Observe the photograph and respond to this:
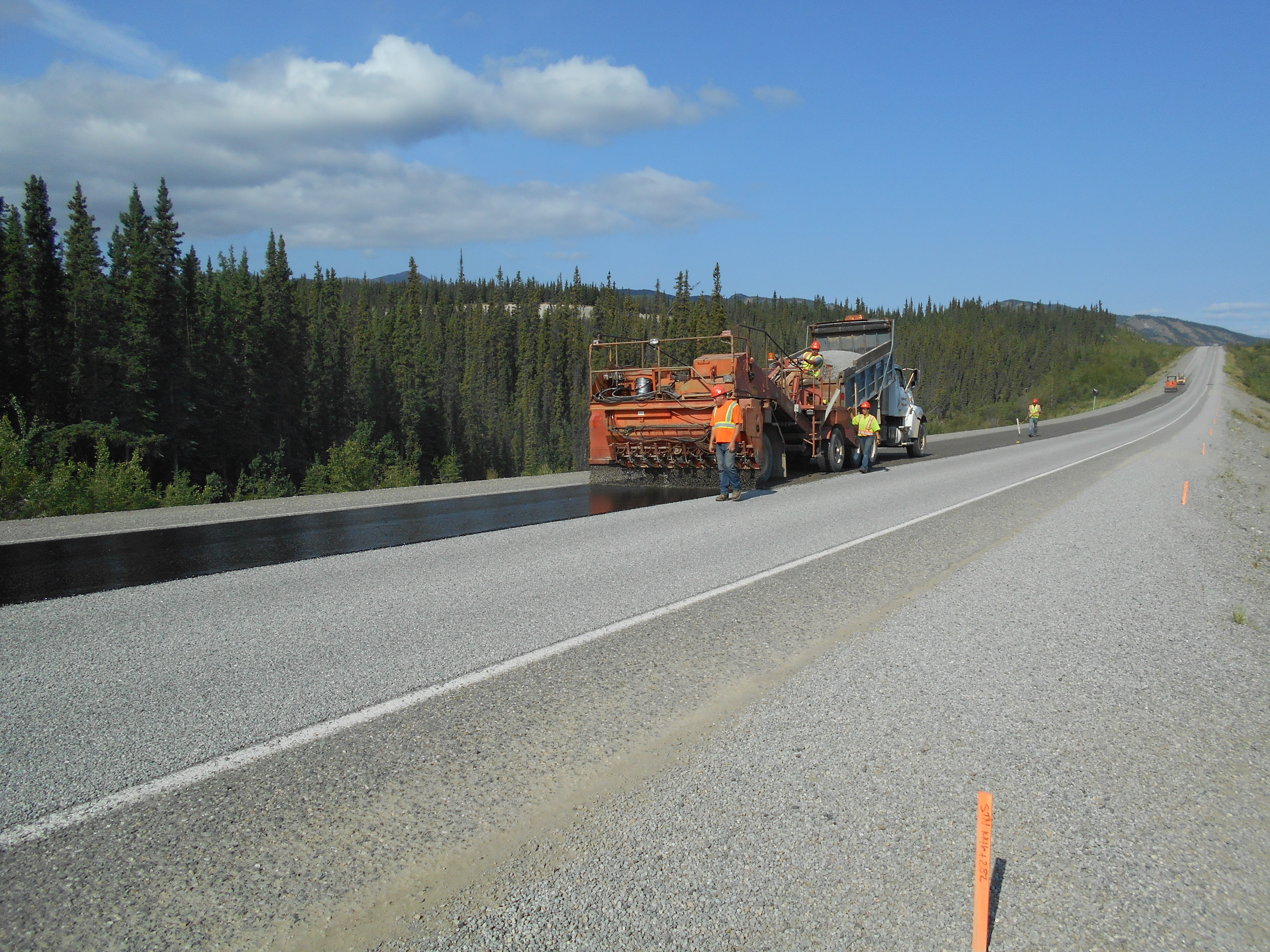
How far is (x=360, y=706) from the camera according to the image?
4.27 m

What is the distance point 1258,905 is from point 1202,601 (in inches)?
206

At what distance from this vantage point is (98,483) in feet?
49.3

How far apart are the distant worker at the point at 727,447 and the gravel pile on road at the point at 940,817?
739 centimetres

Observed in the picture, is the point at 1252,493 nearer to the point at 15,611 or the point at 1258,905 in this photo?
the point at 1258,905

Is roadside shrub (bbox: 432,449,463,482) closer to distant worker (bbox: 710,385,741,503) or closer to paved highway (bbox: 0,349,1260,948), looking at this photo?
distant worker (bbox: 710,385,741,503)

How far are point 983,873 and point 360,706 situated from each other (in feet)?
10.5

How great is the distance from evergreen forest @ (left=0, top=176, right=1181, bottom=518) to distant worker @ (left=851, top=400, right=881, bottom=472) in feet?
11.2

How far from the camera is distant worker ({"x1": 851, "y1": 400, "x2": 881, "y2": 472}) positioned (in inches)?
766

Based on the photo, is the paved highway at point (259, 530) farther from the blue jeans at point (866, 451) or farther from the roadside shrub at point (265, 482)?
the blue jeans at point (866, 451)

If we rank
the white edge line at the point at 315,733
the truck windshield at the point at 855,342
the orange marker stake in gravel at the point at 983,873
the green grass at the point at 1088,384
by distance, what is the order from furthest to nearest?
1. the green grass at the point at 1088,384
2. the truck windshield at the point at 855,342
3. the white edge line at the point at 315,733
4. the orange marker stake in gravel at the point at 983,873

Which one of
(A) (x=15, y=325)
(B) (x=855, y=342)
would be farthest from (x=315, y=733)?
(A) (x=15, y=325)

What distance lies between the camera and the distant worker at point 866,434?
1947 cm

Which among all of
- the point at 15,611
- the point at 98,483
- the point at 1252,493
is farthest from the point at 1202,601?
the point at 98,483

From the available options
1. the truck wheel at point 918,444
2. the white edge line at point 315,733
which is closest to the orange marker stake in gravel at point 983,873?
the white edge line at point 315,733
